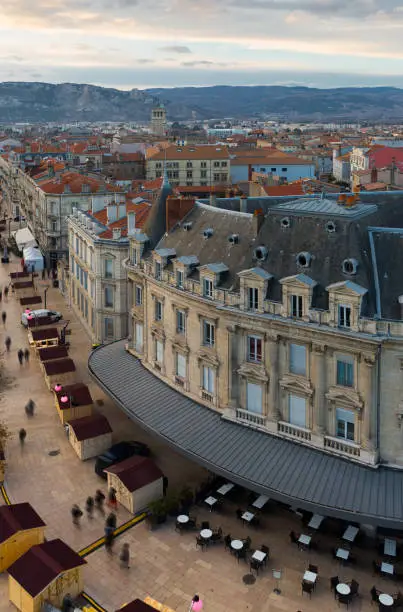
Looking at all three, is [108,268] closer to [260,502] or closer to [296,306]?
[296,306]

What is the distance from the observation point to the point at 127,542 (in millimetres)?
44781

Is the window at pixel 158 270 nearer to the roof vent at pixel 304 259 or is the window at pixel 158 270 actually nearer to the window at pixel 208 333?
the window at pixel 208 333

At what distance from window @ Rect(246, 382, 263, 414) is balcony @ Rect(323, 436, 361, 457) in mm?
5857

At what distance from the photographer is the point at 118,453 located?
5397cm

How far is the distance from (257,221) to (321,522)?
2245cm

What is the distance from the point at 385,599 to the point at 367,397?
12.2 m

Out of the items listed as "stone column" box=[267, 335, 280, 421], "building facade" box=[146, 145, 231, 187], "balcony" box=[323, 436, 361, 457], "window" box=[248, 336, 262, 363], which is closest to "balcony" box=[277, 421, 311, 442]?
"stone column" box=[267, 335, 280, 421]

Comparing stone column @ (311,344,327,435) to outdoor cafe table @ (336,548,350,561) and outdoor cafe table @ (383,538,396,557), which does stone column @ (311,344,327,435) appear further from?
outdoor cafe table @ (383,538,396,557)

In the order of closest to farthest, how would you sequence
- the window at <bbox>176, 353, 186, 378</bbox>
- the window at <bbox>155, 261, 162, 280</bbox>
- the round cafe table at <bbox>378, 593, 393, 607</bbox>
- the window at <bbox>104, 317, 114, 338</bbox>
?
the round cafe table at <bbox>378, 593, 393, 607</bbox> < the window at <bbox>176, 353, 186, 378</bbox> < the window at <bbox>155, 261, 162, 280</bbox> < the window at <bbox>104, 317, 114, 338</bbox>

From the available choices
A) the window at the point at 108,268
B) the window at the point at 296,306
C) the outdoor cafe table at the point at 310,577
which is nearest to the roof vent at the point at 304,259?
the window at the point at 296,306

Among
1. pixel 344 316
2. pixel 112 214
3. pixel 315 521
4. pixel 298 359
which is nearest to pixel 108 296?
pixel 112 214

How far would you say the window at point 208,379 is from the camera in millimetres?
53309

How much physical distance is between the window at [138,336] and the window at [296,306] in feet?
70.8

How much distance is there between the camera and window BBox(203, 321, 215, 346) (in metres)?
52.7
